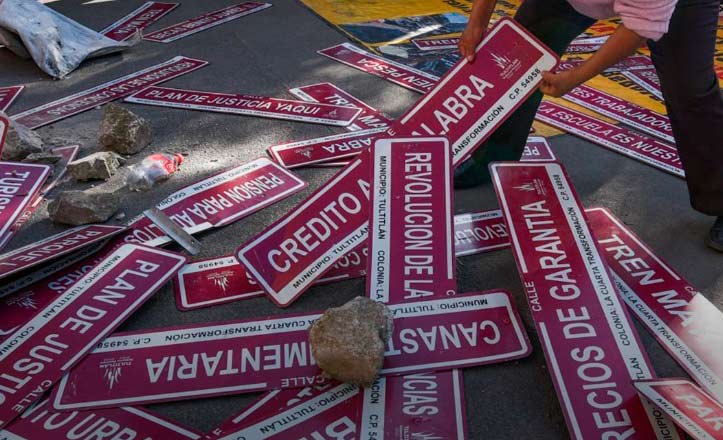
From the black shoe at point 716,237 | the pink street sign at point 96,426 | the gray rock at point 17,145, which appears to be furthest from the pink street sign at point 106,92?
the black shoe at point 716,237

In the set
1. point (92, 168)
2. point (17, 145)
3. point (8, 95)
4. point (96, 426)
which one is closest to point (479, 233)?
point (96, 426)

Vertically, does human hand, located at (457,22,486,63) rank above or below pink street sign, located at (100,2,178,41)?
above

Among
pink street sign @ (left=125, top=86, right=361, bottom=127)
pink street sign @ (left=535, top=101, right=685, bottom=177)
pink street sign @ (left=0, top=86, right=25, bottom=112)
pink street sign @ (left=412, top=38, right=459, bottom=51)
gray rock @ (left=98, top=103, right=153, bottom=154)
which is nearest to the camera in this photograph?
pink street sign @ (left=535, top=101, right=685, bottom=177)

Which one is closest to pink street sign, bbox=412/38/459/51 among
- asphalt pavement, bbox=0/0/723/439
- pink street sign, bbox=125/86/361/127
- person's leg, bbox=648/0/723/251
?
asphalt pavement, bbox=0/0/723/439

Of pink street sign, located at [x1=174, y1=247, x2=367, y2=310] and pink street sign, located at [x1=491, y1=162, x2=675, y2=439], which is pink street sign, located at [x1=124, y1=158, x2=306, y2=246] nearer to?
pink street sign, located at [x1=174, y1=247, x2=367, y2=310]

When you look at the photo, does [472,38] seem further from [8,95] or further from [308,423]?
[8,95]

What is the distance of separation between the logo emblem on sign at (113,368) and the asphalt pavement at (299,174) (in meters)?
0.14

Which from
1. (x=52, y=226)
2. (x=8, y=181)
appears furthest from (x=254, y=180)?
(x=8, y=181)

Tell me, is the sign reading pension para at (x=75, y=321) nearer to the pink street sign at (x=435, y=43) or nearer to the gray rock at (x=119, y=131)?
the gray rock at (x=119, y=131)

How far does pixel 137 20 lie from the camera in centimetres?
539

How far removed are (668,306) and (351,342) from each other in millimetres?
1047

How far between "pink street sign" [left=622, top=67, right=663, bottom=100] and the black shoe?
155 cm

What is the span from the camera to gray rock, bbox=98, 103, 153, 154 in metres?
3.28

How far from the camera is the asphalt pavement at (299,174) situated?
186 cm
